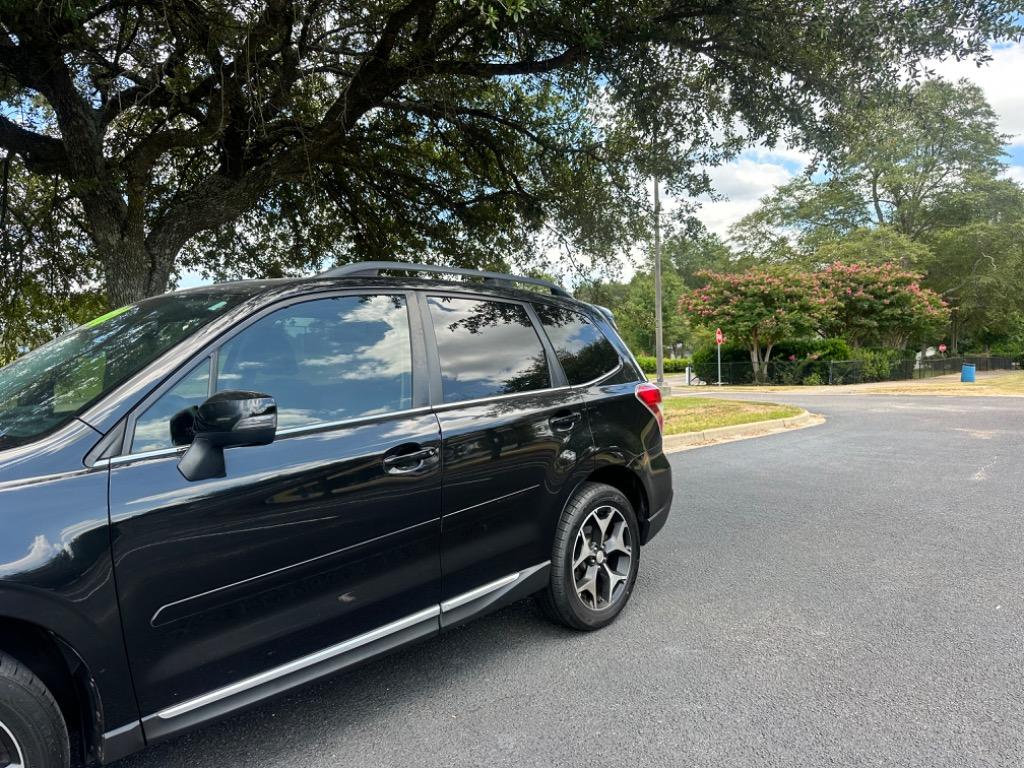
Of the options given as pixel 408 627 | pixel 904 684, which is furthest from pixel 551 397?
pixel 904 684

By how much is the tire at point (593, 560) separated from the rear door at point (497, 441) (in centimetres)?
10

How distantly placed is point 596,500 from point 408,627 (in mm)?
1260

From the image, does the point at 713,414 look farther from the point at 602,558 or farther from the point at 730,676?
the point at 730,676

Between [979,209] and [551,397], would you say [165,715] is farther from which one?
[979,209]

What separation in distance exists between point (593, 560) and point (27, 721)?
7.94 feet

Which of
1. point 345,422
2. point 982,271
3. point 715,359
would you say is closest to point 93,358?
point 345,422

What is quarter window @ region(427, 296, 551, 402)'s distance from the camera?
2.80 metres

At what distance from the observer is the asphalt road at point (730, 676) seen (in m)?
2.28

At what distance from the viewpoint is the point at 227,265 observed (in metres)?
11.6

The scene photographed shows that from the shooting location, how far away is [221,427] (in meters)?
1.88

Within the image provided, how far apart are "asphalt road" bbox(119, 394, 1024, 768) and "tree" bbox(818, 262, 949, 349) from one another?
84.6ft

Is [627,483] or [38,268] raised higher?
[38,268]

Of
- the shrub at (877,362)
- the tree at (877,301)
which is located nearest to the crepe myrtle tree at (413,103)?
the tree at (877,301)

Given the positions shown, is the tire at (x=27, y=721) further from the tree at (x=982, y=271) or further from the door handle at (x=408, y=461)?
the tree at (x=982, y=271)
